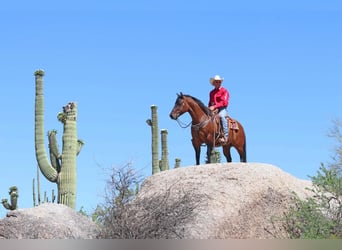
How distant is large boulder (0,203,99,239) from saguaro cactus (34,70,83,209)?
3.83 meters

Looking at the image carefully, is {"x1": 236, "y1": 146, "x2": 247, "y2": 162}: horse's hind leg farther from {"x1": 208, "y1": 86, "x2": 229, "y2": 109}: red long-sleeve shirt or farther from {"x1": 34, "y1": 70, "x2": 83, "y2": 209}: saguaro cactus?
{"x1": 34, "y1": 70, "x2": 83, "y2": 209}: saguaro cactus

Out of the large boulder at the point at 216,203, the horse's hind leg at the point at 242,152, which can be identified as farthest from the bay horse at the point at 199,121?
the large boulder at the point at 216,203

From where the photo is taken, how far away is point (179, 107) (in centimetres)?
1547

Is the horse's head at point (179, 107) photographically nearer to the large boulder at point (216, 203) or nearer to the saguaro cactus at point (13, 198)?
the large boulder at point (216, 203)

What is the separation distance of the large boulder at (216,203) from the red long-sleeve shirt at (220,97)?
266cm

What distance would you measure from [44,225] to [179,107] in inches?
170

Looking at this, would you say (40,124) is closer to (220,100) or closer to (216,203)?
(220,100)

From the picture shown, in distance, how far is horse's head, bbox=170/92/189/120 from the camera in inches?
610

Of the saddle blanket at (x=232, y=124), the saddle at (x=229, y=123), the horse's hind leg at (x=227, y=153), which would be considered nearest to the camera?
the saddle at (x=229, y=123)

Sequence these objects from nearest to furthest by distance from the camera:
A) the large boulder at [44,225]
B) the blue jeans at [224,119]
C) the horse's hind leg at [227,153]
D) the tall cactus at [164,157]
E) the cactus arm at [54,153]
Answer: the large boulder at [44,225] → the blue jeans at [224,119] → the horse's hind leg at [227,153] → the cactus arm at [54,153] → the tall cactus at [164,157]

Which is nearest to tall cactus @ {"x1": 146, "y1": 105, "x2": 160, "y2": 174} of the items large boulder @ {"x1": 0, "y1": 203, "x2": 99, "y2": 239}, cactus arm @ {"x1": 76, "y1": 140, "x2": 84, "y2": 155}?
cactus arm @ {"x1": 76, "y1": 140, "x2": 84, "y2": 155}

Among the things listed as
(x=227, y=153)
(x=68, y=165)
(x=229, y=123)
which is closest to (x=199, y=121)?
(x=229, y=123)

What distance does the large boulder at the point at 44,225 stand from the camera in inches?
544

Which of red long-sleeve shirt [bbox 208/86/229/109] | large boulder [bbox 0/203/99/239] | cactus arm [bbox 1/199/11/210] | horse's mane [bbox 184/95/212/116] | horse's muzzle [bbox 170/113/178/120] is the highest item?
red long-sleeve shirt [bbox 208/86/229/109]
